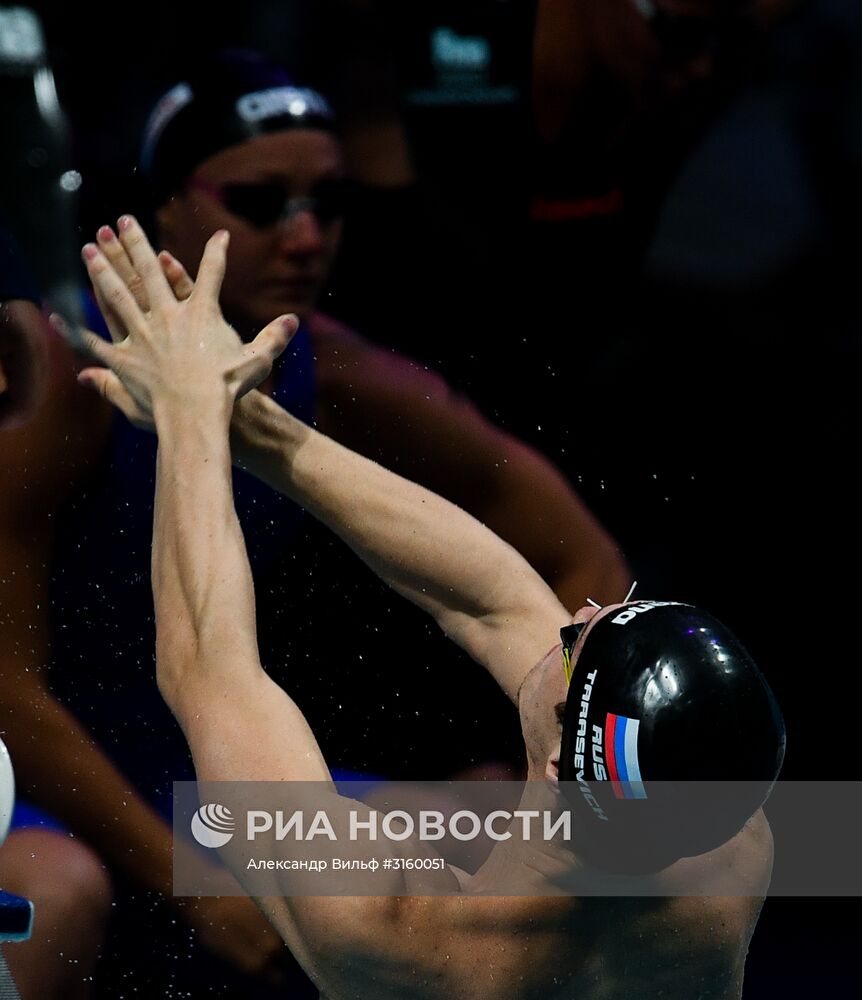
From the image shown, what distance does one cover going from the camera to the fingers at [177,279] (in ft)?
6.20

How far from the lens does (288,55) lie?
3.33m

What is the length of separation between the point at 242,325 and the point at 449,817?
944 mm

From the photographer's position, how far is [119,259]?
6.14ft

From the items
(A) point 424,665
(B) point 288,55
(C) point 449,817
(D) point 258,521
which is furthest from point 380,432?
(B) point 288,55

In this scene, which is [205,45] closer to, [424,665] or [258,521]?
[258,521]

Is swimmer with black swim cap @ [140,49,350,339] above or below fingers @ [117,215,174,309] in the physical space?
below

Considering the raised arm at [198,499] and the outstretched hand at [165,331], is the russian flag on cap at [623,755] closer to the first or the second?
the raised arm at [198,499]

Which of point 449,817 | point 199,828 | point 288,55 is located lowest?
point 449,817

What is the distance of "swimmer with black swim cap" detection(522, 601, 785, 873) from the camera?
1.63 m

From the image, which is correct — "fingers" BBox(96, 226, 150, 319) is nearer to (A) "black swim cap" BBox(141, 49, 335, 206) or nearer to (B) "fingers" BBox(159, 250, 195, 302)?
(B) "fingers" BBox(159, 250, 195, 302)

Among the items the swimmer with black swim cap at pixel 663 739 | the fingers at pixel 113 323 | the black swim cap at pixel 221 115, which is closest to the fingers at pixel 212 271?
the fingers at pixel 113 323

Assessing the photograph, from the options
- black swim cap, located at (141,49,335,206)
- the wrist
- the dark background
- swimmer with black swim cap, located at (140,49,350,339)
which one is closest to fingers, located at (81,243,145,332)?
the wrist

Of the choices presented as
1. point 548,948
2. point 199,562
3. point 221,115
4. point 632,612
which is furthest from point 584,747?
point 221,115

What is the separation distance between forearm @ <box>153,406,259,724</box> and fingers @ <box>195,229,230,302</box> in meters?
0.15
